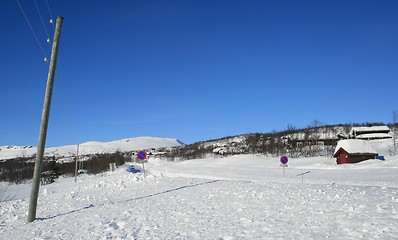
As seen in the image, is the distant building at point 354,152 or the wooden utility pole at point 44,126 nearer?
the wooden utility pole at point 44,126

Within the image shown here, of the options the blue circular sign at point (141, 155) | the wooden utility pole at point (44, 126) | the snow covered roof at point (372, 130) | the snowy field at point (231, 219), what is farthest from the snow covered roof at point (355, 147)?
the snow covered roof at point (372, 130)

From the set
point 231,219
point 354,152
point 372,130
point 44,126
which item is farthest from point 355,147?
point 372,130

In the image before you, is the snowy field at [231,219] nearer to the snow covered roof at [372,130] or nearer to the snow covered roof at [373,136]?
the snow covered roof at [373,136]

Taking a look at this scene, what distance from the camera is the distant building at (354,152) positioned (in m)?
59.8

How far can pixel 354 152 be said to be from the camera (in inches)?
2345

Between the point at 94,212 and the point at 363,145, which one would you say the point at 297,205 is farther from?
the point at 363,145

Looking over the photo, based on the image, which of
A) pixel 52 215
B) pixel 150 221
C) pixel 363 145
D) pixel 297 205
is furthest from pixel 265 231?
pixel 363 145

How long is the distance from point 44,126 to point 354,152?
60994 millimetres

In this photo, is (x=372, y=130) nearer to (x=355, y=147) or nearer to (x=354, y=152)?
(x=355, y=147)

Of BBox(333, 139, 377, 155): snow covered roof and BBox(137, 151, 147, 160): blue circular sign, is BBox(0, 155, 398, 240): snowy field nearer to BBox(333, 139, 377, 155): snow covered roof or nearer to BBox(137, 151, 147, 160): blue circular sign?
BBox(137, 151, 147, 160): blue circular sign

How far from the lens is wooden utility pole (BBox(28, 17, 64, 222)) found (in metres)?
11.2

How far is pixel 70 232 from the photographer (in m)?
8.52

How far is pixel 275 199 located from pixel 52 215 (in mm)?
8811

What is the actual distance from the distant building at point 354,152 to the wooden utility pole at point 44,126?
59.9m
